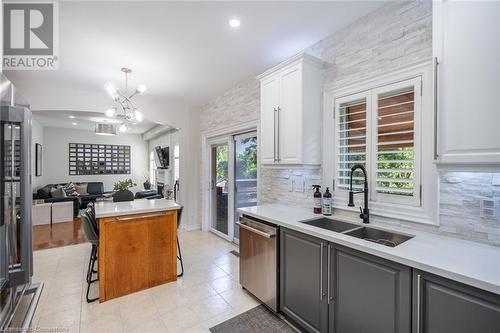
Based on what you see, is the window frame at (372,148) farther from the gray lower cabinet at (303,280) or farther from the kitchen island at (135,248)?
the kitchen island at (135,248)

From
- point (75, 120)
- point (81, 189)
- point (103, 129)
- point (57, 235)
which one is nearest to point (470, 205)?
point (57, 235)

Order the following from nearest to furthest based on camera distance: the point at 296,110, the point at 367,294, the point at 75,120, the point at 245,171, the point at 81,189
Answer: the point at 367,294, the point at 296,110, the point at 245,171, the point at 75,120, the point at 81,189

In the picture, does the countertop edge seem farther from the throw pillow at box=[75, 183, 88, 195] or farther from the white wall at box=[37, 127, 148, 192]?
the throw pillow at box=[75, 183, 88, 195]

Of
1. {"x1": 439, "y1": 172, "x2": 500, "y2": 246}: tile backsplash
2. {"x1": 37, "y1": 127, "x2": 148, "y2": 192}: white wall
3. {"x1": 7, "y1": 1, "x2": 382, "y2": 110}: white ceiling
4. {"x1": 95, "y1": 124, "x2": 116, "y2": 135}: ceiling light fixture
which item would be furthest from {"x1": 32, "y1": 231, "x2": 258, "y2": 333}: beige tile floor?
{"x1": 37, "y1": 127, "x2": 148, "y2": 192}: white wall

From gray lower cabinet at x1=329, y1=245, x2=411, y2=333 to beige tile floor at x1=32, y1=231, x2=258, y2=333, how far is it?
3.63ft

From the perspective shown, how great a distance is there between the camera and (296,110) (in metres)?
2.48

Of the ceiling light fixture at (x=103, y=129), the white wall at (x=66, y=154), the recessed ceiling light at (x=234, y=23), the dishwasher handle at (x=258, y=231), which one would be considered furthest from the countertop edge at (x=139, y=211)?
the white wall at (x=66, y=154)

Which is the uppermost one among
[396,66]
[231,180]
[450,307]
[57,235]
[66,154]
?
[396,66]

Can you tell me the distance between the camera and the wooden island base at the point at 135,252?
8.34ft

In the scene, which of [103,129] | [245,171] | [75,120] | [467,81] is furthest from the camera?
[75,120]

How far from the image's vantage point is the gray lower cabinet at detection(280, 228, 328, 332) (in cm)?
183

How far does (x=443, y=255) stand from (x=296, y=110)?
1.70 meters

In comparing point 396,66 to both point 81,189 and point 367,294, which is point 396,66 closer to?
point 367,294

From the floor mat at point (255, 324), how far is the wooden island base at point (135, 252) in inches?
43.2
